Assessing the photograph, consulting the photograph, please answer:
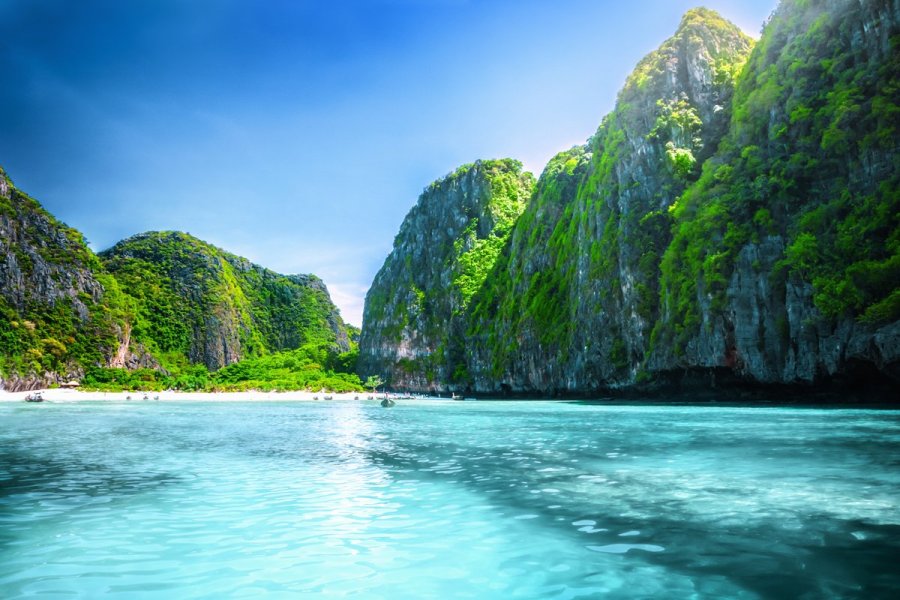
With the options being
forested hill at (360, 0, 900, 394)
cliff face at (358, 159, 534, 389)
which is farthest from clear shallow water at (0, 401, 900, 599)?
cliff face at (358, 159, 534, 389)

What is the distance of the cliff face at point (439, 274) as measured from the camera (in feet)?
437

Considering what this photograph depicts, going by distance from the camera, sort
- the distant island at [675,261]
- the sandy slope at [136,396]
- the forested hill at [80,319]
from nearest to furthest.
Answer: the distant island at [675,261], the sandy slope at [136,396], the forested hill at [80,319]

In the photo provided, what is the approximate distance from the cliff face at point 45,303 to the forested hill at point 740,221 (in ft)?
288

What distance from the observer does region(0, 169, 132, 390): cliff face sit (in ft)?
314

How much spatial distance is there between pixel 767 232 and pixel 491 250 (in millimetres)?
95237

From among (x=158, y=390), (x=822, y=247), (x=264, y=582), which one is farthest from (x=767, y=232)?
(x=158, y=390)

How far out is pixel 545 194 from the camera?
103438mm

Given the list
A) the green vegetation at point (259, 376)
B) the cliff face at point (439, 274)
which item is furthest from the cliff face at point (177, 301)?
the cliff face at point (439, 274)

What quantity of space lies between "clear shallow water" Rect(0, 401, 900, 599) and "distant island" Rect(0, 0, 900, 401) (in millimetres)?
27408

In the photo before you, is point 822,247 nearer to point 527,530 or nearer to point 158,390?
point 527,530

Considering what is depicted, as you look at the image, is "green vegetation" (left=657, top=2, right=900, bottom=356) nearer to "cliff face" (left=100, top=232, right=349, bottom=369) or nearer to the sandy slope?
the sandy slope

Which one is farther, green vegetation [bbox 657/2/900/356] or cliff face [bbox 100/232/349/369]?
cliff face [bbox 100/232/349/369]

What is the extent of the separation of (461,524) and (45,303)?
12662 cm

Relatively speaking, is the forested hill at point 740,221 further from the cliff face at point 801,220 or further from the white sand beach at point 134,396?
the white sand beach at point 134,396
